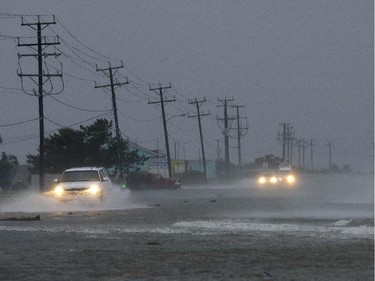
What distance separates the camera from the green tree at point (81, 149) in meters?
89.4

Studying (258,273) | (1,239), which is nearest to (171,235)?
(1,239)

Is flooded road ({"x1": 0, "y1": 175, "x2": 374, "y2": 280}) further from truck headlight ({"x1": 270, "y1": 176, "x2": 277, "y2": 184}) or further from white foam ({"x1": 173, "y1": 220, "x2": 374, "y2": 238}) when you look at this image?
truck headlight ({"x1": 270, "y1": 176, "x2": 277, "y2": 184})

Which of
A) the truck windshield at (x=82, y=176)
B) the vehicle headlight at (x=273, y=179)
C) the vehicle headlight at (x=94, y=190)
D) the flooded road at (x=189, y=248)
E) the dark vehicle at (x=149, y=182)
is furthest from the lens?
the vehicle headlight at (x=273, y=179)

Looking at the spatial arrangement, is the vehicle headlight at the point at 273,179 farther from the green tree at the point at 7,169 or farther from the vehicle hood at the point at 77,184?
the vehicle hood at the point at 77,184

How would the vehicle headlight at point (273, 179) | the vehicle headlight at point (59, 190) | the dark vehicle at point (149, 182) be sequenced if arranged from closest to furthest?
the vehicle headlight at point (59, 190), the dark vehicle at point (149, 182), the vehicle headlight at point (273, 179)

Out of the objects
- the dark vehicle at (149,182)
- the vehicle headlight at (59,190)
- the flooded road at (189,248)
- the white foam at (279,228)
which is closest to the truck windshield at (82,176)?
the vehicle headlight at (59,190)

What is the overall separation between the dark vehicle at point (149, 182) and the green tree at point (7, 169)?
1481 centimetres

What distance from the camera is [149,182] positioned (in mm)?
89000

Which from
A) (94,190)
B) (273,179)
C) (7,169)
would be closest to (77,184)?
(94,190)

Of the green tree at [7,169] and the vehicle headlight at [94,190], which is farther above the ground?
the green tree at [7,169]

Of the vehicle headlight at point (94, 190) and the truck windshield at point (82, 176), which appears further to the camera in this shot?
the truck windshield at point (82, 176)

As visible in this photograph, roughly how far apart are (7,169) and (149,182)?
2762cm

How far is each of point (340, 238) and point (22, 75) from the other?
122 feet

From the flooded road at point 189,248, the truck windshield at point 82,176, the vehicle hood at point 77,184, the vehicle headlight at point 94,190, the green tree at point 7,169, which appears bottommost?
the flooded road at point 189,248
